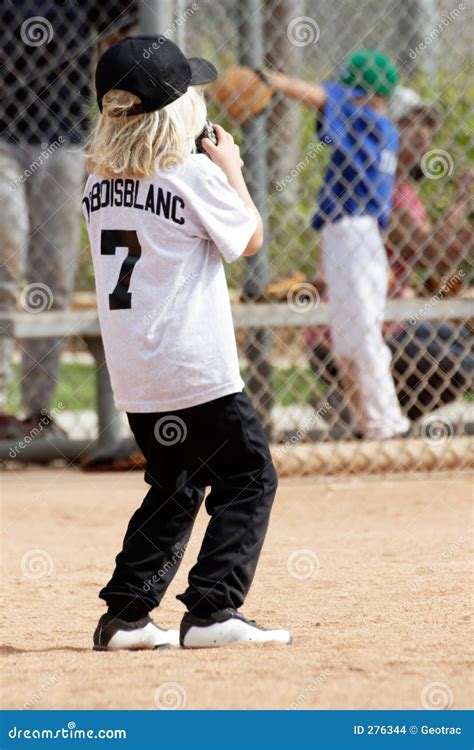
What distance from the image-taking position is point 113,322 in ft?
9.90

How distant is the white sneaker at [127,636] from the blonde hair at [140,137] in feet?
3.55

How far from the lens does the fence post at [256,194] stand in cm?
599

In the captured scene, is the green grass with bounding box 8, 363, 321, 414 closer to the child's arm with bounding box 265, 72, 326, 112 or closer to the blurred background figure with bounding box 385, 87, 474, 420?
the blurred background figure with bounding box 385, 87, 474, 420

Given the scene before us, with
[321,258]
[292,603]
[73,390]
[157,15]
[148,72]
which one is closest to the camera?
[148,72]

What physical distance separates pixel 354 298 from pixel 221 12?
161 centimetres

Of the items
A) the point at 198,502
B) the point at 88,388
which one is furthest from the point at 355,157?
the point at 88,388

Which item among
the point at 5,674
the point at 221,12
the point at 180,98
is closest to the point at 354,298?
the point at 221,12

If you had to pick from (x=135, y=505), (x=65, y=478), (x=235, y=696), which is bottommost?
(x=65, y=478)

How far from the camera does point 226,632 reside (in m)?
3.00

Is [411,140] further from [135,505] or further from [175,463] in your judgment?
[175,463]

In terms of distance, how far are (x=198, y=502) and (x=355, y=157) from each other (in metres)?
3.37

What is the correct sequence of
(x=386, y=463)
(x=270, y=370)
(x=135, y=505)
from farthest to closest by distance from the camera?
(x=270, y=370), (x=386, y=463), (x=135, y=505)

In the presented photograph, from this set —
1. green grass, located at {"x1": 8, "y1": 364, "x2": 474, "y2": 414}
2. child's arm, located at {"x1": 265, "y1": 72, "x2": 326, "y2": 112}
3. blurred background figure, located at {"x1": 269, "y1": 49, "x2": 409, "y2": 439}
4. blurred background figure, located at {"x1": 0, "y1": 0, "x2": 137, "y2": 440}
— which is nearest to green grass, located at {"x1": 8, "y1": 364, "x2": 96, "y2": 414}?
green grass, located at {"x1": 8, "y1": 364, "x2": 474, "y2": 414}

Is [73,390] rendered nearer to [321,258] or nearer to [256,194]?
[321,258]
